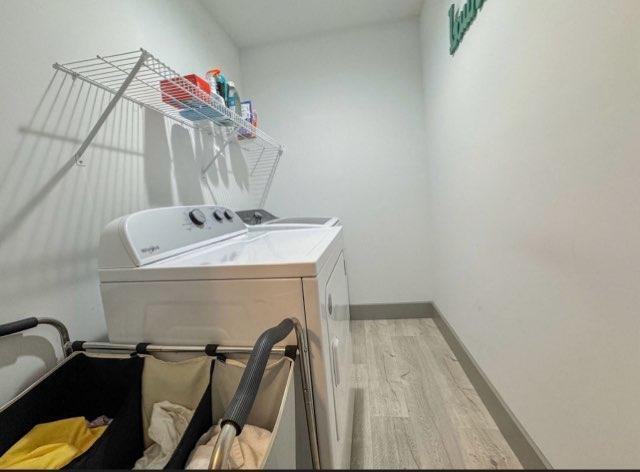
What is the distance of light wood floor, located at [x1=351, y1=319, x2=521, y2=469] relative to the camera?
134 cm

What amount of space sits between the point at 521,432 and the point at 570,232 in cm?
92

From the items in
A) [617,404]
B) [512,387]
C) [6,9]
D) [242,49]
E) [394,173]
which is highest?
[242,49]

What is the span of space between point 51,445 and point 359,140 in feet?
8.89

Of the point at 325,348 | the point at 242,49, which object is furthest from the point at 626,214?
the point at 242,49

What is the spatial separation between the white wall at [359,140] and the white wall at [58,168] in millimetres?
1490

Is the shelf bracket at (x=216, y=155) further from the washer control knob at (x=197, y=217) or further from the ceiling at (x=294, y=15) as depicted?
the ceiling at (x=294, y=15)

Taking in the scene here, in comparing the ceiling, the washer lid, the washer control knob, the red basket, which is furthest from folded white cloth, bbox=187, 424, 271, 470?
the ceiling

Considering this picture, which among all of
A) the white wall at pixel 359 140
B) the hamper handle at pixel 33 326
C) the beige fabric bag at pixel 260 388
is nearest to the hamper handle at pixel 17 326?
the hamper handle at pixel 33 326

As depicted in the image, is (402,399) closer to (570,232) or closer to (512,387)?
(512,387)

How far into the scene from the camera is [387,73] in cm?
271

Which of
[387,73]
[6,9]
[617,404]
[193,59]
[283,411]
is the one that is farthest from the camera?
[387,73]

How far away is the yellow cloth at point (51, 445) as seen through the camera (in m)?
0.62

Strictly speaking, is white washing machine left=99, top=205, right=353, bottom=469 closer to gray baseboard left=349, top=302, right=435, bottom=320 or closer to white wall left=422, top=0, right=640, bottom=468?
white wall left=422, top=0, right=640, bottom=468

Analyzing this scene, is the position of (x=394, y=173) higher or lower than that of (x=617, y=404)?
higher
